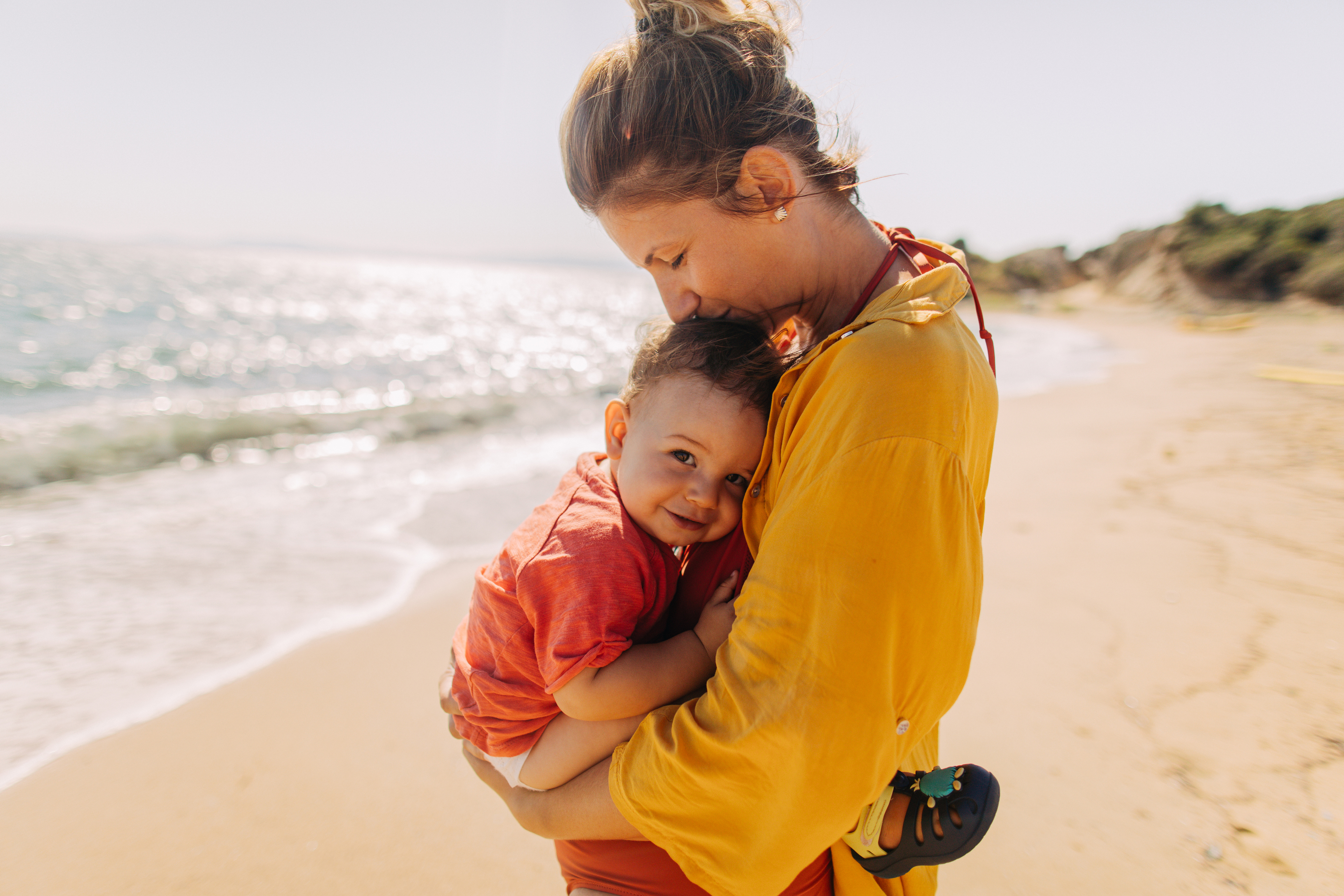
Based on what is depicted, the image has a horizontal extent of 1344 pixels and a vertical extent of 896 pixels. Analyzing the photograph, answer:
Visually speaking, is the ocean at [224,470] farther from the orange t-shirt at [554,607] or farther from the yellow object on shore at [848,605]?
the yellow object on shore at [848,605]

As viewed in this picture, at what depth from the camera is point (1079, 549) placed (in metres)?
4.33

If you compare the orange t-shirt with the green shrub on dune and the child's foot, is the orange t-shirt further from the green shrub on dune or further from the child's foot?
the green shrub on dune

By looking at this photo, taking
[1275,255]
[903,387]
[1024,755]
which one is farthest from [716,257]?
[1275,255]

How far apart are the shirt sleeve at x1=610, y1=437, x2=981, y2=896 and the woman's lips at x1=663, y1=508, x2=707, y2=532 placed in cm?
37

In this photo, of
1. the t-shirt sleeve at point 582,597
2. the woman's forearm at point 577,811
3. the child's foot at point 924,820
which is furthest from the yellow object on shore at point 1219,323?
the woman's forearm at point 577,811

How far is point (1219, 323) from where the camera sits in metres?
20.5

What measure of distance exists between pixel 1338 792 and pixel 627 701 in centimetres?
245

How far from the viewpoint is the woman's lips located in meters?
1.52

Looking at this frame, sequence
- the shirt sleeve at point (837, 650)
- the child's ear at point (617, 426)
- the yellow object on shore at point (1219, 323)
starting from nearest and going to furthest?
the shirt sleeve at point (837, 650) → the child's ear at point (617, 426) → the yellow object on shore at point (1219, 323)

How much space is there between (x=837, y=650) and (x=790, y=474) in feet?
0.91

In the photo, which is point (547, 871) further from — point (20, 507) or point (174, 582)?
point (20, 507)

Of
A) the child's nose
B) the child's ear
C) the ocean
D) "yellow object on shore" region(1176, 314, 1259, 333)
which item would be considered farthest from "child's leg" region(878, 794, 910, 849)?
"yellow object on shore" region(1176, 314, 1259, 333)

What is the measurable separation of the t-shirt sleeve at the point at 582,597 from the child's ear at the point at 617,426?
0.31 m

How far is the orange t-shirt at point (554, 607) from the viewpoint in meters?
1.38
